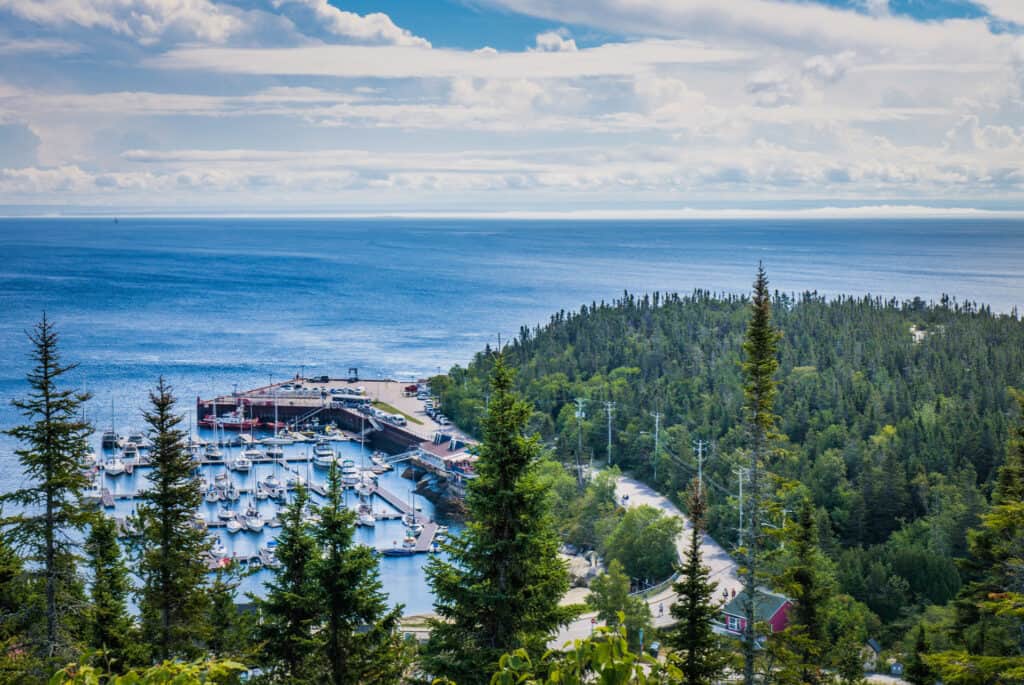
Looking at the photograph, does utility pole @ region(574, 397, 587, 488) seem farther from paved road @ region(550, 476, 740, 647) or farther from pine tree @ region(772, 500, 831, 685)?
pine tree @ region(772, 500, 831, 685)

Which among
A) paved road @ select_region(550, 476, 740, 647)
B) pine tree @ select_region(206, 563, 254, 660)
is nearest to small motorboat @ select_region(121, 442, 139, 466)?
paved road @ select_region(550, 476, 740, 647)

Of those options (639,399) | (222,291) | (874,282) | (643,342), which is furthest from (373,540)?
(874,282)

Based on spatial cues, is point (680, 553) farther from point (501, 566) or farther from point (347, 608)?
point (501, 566)

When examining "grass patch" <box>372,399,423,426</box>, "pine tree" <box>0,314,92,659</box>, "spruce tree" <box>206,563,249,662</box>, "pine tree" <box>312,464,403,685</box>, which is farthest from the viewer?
"grass patch" <box>372,399,423,426</box>

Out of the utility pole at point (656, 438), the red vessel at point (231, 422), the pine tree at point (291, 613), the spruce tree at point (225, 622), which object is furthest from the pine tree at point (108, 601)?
the red vessel at point (231, 422)

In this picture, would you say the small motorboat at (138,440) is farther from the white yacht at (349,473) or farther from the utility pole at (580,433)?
the utility pole at (580,433)
